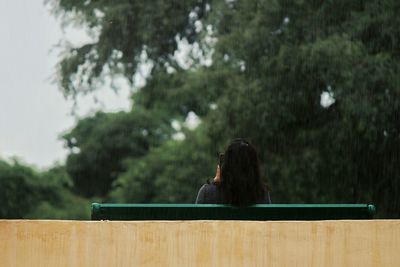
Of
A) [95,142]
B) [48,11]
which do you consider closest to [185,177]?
[48,11]

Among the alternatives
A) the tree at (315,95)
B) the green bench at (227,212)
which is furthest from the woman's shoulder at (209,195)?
the tree at (315,95)

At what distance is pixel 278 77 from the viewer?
1462 centimetres

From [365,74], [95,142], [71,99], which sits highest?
[95,142]

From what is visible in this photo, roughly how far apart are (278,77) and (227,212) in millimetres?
10011

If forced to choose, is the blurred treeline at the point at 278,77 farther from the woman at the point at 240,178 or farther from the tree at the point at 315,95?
the woman at the point at 240,178

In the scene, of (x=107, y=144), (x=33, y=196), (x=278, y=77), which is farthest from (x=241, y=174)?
(x=107, y=144)

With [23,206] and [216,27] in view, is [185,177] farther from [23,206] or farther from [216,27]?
[23,206]

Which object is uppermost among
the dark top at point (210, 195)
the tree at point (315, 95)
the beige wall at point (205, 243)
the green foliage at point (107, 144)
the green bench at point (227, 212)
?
the green foliage at point (107, 144)

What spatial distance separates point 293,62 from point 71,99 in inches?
217

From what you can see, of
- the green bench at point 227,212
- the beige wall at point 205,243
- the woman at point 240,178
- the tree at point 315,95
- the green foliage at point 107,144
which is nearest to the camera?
the beige wall at point 205,243

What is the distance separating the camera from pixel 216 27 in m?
16.5

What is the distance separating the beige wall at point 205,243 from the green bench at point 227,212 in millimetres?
155

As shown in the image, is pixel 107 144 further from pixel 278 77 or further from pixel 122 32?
pixel 278 77

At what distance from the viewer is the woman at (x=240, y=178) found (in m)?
4.93
